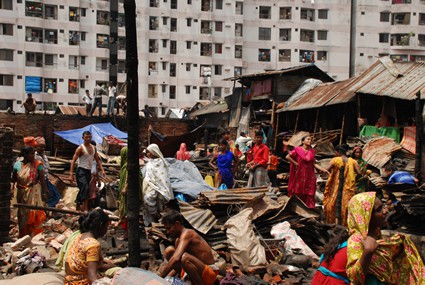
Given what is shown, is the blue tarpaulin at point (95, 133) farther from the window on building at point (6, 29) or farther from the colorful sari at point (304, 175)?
the window on building at point (6, 29)

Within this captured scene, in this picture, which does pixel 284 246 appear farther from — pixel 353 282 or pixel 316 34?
pixel 316 34

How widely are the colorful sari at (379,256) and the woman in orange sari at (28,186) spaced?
263 inches

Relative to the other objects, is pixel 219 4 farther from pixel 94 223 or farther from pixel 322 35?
pixel 94 223

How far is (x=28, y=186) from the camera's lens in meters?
9.55

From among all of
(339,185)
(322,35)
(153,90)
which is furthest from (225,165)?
(322,35)

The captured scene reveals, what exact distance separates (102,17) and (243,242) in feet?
162

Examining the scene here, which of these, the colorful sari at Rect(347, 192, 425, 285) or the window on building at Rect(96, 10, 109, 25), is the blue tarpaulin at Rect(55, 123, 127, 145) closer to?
the window on building at Rect(96, 10, 109, 25)

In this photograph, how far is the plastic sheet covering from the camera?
8.51 meters

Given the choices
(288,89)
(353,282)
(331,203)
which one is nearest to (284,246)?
(331,203)

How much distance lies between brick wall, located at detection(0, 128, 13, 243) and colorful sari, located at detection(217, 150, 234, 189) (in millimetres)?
4666

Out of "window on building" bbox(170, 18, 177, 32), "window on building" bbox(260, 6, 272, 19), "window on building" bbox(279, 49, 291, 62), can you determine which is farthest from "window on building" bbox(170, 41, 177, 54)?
"window on building" bbox(279, 49, 291, 62)

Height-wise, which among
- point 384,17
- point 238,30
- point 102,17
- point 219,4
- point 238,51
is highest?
point 219,4

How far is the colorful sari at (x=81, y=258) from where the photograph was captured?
515 cm

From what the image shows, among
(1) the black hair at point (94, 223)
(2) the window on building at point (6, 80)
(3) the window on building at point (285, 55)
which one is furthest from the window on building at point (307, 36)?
(1) the black hair at point (94, 223)
